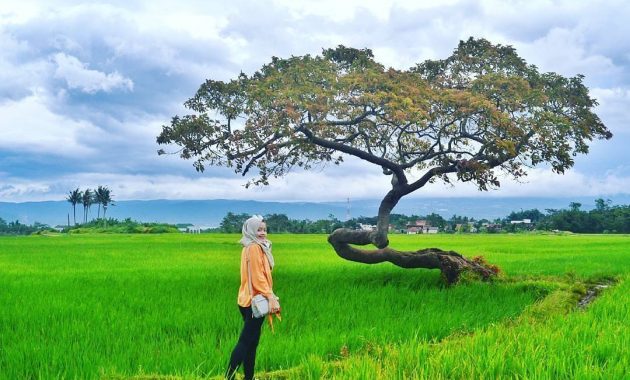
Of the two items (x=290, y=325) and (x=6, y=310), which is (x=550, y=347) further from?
(x=6, y=310)

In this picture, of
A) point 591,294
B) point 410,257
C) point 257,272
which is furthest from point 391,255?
point 257,272

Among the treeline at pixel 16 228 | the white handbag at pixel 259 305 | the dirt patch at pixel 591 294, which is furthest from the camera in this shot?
the treeline at pixel 16 228

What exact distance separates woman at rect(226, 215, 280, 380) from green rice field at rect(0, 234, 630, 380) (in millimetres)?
446

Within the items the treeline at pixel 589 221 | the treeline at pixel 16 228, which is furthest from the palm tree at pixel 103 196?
the treeline at pixel 589 221

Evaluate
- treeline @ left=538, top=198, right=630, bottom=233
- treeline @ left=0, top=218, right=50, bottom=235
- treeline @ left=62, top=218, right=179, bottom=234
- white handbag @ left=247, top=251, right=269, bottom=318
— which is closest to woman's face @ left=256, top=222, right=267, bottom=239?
white handbag @ left=247, top=251, right=269, bottom=318

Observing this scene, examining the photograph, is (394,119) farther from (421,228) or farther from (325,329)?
(421,228)

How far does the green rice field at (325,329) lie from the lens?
5680 millimetres

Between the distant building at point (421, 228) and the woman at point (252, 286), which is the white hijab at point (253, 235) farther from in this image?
the distant building at point (421, 228)

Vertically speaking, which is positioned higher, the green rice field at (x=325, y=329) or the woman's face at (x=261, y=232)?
the woman's face at (x=261, y=232)

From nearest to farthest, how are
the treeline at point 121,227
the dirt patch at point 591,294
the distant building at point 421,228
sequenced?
the dirt patch at point 591,294 → the treeline at point 121,227 → the distant building at point 421,228

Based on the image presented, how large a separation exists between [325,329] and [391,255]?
6.13 meters

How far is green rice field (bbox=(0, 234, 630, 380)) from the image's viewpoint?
568cm

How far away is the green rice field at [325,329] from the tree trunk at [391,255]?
1.63 ft

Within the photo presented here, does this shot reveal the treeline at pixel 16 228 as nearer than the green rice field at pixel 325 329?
No
